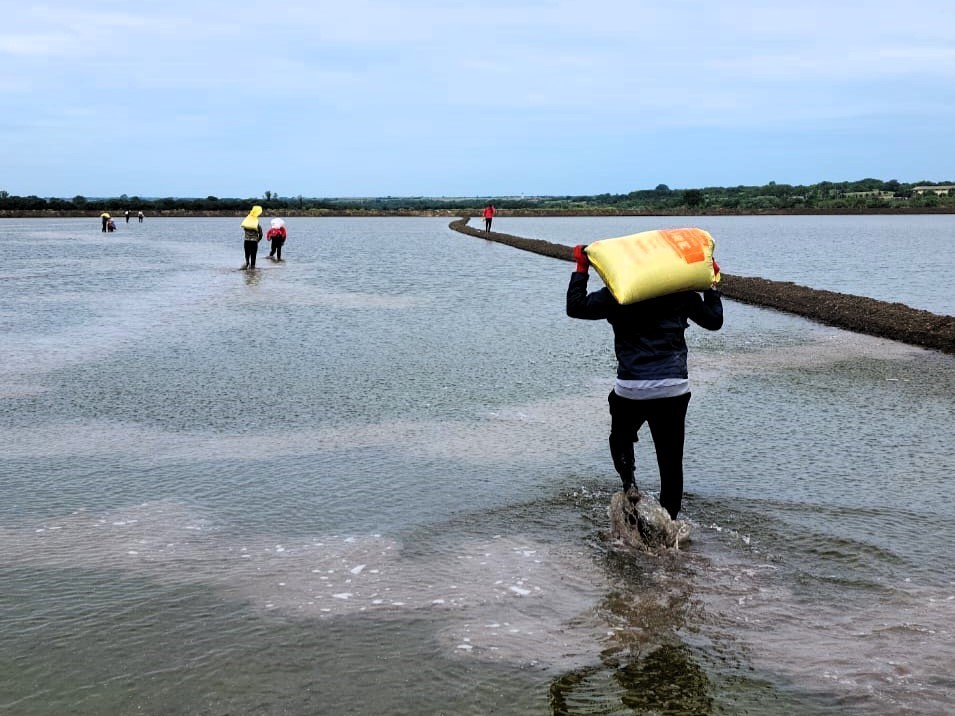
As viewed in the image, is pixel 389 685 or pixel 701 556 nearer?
pixel 389 685

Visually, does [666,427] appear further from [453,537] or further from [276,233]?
[276,233]

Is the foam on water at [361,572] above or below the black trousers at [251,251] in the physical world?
below

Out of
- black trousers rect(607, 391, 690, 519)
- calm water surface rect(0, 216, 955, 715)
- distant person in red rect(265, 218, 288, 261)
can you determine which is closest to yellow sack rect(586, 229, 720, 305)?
black trousers rect(607, 391, 690, 519)

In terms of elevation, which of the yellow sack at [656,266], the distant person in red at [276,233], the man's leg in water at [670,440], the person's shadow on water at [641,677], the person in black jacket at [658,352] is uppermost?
the distant person in red at [276,233]

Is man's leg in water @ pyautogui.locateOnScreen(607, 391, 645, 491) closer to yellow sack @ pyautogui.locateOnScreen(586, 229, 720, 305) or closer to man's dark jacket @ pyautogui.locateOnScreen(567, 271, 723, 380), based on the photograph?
man's dark jacket @ pyautogui.locateOnScreen(567, 271, 723, 380)

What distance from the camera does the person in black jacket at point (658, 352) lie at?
5.72 meters

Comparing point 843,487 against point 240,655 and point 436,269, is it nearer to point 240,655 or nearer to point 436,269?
point 240,655

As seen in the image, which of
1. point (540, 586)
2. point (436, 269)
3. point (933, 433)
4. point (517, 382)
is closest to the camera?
point (540, 586)

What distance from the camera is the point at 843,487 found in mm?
7109

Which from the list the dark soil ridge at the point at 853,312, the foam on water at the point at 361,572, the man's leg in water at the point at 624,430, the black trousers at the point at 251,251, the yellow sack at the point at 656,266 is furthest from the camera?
the black trousers at the point at 251,251

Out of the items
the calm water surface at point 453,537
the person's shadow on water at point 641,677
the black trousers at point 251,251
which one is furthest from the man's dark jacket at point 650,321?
the black trousers at point 251,251

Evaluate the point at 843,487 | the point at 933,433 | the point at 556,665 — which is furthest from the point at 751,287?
the point at 556,665

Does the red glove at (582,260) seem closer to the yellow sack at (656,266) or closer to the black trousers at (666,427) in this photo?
the yellow sack at (656,266)

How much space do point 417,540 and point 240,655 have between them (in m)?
1.71
